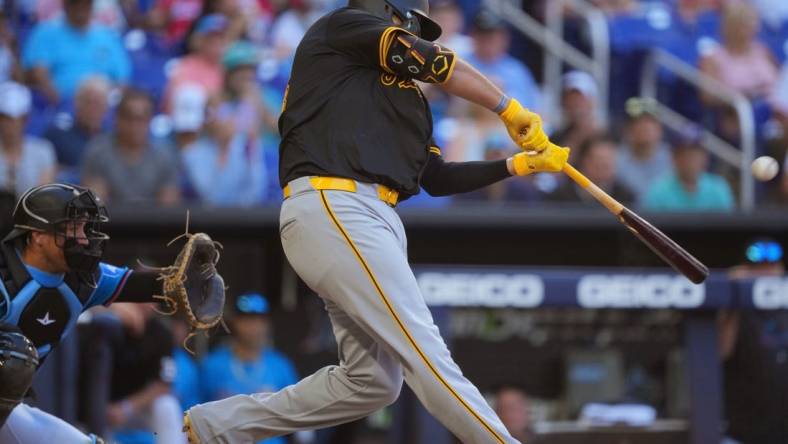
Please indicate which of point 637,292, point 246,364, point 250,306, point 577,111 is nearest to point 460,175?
point 637,292

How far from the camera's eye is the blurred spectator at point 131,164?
299 inches

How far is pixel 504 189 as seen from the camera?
785 centimetres

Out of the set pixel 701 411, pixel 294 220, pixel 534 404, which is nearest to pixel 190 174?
pixel 534 404

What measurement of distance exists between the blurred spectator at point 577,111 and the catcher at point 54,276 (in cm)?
416

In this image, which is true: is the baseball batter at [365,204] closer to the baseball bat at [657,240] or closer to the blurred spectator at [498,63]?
the baseball bat at [657,240]

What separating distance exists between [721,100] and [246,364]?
3616 mm

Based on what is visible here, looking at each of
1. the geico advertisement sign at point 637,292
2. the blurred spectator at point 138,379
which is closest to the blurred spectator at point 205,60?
the blurred spectator at point 138,379

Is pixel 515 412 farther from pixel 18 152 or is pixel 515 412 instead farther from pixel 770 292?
pixel 18 152

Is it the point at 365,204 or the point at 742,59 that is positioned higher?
the point at 742,59

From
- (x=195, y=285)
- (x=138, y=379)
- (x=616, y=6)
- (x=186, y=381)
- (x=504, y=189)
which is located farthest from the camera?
(x=616, y=6)

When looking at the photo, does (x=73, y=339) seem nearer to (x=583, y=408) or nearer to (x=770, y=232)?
(x=583, y=408)

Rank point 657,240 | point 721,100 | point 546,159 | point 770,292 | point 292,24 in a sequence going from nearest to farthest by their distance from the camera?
point 546,159, point 657,240, point 770,292, point 721,100, point 292,24

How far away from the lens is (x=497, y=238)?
8.00 metres

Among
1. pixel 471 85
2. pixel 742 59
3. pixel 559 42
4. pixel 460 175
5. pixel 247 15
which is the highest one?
pixel 247 15
